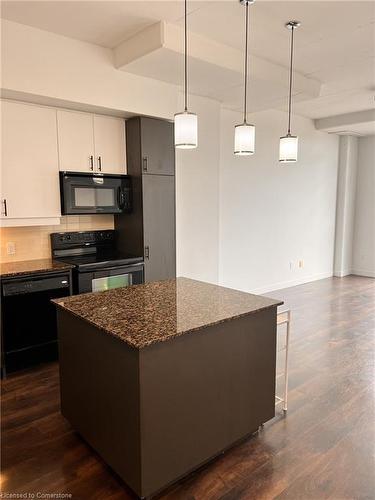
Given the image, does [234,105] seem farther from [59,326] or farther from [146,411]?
[146,411]

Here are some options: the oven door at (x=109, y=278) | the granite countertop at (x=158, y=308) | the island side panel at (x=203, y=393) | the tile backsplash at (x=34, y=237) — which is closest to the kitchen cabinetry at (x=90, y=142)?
the tile backsplash at (x=34, y=237)

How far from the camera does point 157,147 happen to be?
157 inches

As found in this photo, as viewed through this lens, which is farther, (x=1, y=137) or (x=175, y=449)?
(x=1, y=137)

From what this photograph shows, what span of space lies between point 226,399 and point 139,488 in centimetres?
64

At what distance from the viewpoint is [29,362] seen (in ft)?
11.0

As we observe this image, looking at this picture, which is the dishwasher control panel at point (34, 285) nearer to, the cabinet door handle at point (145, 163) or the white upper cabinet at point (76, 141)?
the white upper cabinet at point (76, 141)

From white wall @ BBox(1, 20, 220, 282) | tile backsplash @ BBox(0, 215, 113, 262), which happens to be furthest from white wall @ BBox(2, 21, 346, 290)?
tile backsplash @ BBox(0, 215, 113, 262)

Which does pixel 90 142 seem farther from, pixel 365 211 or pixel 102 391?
pixel 365 211

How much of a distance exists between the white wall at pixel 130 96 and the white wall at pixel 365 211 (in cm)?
417

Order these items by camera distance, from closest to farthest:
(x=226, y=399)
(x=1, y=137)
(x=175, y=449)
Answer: (x=175, y=449) < (x=226, y=399) < (x=1, y=137)

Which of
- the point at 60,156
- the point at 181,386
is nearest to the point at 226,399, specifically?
the point at 181,386

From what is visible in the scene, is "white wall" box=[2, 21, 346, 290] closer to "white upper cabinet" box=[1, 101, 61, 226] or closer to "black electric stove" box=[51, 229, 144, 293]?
"white upper cabinet" box=[1, 101, 61, 226]

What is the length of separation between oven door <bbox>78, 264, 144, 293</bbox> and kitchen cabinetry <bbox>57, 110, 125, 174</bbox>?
1.02 meters

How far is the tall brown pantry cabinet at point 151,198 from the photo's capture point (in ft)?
12.8
